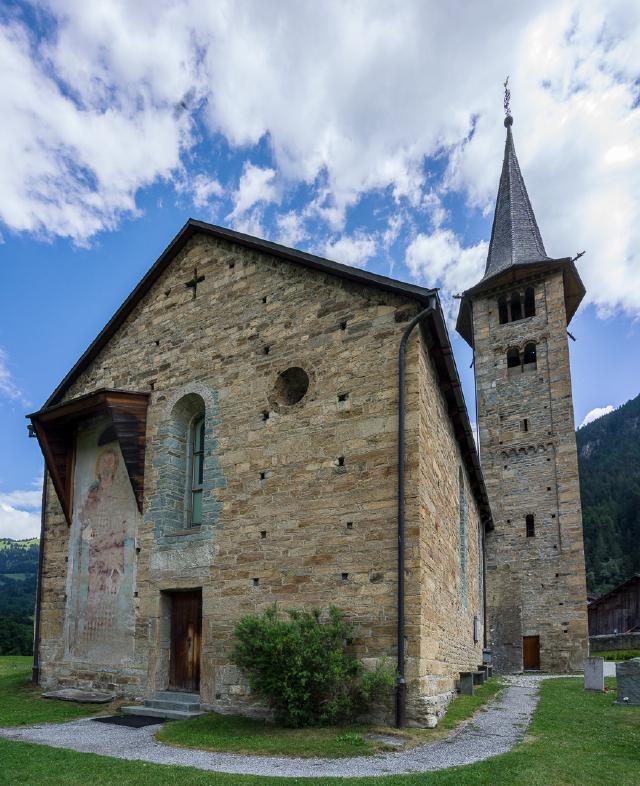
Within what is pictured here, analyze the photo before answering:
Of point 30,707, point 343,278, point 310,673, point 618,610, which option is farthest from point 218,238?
point 618,610

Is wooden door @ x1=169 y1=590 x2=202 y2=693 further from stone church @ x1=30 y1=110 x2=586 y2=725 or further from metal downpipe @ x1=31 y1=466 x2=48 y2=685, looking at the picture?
metal downpipe @ x1=31 y1=466 x2=48 y2=685

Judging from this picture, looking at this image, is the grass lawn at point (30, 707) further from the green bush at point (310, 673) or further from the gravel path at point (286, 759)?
the green bush at point (310, 673)

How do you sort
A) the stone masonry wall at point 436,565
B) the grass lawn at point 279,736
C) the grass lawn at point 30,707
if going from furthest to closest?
the grass lawn at point 30,707 < the stone masonry wall at point 436,565 < the grass lawn at point 279,736

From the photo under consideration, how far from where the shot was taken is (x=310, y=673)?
8508 mm

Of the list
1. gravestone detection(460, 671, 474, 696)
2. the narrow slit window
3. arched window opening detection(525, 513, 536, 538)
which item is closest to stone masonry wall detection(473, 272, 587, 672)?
arched window opening detection(525, 513, 536, 538)

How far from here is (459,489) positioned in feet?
49.6

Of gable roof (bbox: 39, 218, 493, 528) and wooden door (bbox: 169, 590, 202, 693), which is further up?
gable roof (bbox: 39, 218, 493, 528)

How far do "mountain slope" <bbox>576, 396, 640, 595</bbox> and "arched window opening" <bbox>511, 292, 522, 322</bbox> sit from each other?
37.3 metres

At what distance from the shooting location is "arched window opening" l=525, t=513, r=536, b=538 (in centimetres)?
2744

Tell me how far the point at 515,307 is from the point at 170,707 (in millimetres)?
26684

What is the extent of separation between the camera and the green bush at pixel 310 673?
8.52 metres

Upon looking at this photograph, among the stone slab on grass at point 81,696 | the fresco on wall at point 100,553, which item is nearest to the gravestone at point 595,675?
the fresco on wall at point 100,553

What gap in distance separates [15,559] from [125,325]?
140 meters

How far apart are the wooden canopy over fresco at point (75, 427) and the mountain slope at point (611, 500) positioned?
5625 cm
